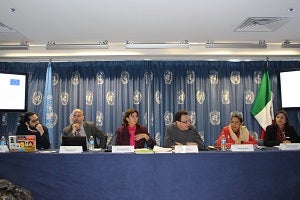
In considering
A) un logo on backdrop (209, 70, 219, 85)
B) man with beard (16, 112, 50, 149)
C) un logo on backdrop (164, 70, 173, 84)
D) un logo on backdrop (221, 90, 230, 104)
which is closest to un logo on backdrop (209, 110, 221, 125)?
un logo on backdrop (221, 90, 230, 104)

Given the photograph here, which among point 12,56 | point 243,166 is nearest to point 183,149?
point 243,166

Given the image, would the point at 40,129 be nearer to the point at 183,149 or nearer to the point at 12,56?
the point at 12,56

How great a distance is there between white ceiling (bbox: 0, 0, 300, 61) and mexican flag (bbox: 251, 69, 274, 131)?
20.3 inches

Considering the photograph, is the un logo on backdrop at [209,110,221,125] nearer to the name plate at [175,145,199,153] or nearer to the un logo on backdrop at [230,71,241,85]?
the un logo on backdrop at [230,71,241,85]

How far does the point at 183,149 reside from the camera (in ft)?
8.45

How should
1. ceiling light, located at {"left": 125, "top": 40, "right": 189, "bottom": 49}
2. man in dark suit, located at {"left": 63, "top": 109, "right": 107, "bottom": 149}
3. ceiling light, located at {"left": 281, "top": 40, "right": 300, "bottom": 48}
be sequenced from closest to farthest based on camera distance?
man in dark suit, located at {"left": 63, "top": 109, "right": 107, "bottom": 149} < ceiling light, located at {"left": 125, "top": 40, "right": 189, "bottom": 49} < ceiling light, located at {"left": 281, "top": 40, "right": 300, "bottom": 48}

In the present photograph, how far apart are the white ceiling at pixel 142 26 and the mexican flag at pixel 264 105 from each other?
1.69ft

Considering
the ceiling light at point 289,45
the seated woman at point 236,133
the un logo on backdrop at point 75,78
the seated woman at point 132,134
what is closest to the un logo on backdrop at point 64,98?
the un logo on backdrop at point 75,78

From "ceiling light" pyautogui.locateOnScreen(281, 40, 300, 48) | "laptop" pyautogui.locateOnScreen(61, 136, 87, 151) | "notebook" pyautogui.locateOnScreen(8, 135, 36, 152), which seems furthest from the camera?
"ceiling light" pyautogui.locateOnScreen(281, 40, 300, 48)

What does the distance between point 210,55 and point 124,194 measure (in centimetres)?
321

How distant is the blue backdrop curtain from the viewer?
5059 millimetres

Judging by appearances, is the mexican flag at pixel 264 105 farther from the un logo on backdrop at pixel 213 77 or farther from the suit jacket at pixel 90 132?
the suit jacket at pixel 90 132

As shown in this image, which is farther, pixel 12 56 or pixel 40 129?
pixel 12 56

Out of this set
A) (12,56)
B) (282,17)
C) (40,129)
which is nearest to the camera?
(282,17)
